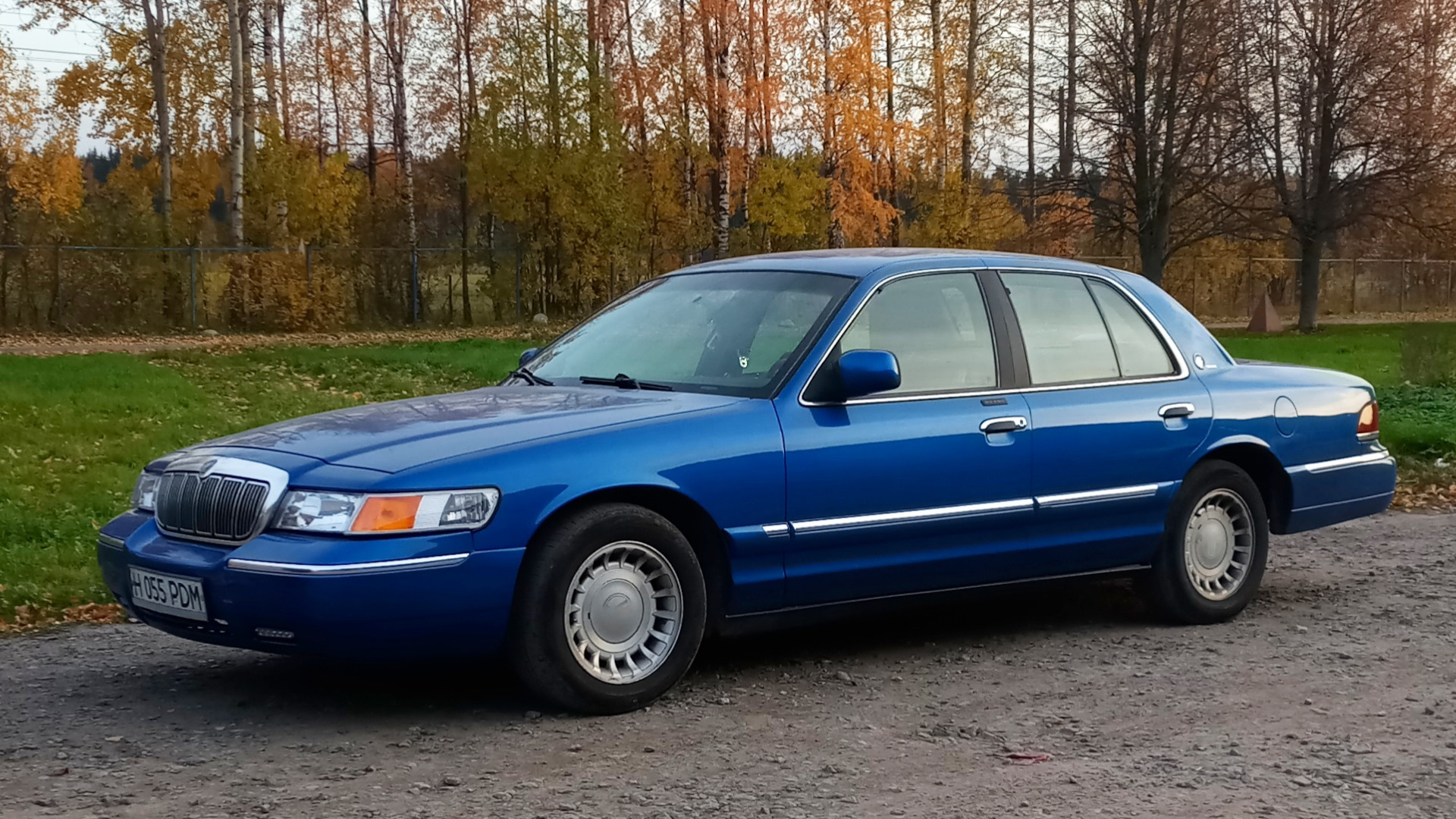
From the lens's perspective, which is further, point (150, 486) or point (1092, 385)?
point (1092, 385)

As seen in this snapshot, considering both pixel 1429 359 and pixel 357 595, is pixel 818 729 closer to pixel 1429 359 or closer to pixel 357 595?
pixel 357 595

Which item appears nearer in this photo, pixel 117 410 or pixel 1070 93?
pixel 117 410

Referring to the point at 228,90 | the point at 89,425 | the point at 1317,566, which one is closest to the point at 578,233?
the point at 228,90

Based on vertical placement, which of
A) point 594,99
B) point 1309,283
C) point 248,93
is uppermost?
point 594,99

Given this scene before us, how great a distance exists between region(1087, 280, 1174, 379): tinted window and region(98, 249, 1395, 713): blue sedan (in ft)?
0.04

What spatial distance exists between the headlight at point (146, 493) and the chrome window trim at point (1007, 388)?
7.73 ft

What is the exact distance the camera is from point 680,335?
252 inches

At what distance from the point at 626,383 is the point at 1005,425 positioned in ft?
5.06

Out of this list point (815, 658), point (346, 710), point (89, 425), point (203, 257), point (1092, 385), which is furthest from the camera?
point (203, 257)

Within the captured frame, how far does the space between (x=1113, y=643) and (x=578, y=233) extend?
31696mm

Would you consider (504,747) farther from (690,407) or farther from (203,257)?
(203,257)

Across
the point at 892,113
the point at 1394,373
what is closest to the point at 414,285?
the point at 892,113

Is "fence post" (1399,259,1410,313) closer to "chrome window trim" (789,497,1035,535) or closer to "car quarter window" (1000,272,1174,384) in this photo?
"car quarter window" (1000,272,1174,384)

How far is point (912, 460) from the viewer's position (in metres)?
6.04
